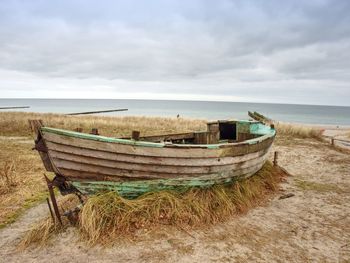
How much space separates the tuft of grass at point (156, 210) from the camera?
14.5 ft

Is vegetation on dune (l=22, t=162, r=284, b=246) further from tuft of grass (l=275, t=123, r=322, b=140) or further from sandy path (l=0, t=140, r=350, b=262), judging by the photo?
tuft of grass (l=275, t=123, r=322, b=140)

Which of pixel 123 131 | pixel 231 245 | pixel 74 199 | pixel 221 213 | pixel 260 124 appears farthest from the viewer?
pixel 123 131

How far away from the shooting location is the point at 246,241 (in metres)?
4.39

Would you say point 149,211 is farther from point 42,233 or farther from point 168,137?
point 168,137

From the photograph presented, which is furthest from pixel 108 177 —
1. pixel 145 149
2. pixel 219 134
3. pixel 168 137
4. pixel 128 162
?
pixel 219 134

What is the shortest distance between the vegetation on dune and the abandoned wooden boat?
7.6 inches

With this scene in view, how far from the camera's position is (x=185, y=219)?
4883 mm

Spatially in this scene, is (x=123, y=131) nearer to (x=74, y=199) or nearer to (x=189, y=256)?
(x=74, y=199)

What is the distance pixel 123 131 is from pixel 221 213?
13.5m

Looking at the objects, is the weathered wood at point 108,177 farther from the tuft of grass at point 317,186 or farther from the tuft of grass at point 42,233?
the tuft of grass at point 317,186

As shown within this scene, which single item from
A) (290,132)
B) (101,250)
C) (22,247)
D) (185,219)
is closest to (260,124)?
(185,219)

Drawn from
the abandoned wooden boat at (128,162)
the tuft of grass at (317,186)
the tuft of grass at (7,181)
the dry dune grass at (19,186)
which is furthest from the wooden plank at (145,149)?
the tuft of grass at (7,181)

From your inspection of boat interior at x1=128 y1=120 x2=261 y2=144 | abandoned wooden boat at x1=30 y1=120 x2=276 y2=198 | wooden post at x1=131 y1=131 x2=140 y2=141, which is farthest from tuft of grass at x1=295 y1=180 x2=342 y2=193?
wooden post at x1=131 y1=131 x2=140 y2=141

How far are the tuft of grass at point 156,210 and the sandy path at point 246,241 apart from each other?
0.21 m
